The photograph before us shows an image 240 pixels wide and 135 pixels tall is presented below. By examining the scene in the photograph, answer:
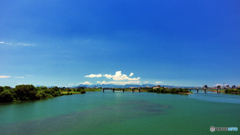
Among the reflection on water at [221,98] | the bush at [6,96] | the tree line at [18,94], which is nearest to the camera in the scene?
the bush at [6,96]

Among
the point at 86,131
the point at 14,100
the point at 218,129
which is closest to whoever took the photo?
the point at 86,131

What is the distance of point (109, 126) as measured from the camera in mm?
27984

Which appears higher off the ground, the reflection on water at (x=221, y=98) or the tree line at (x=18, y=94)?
the tree line at (x=18, y=94)

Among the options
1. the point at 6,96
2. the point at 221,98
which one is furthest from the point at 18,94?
the point at 221,98

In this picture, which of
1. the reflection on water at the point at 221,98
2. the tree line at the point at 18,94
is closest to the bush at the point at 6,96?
the tree line at the point at 18,94

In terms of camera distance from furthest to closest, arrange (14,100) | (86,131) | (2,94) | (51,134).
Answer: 1. (14,100)
2. (2,94)
3. (86,131)
4. (51,134)

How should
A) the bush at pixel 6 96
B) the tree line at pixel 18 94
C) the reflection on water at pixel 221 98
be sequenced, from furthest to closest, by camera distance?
the reflection on water at pixel 221 98
the tree line at pixel 18 94
the bush at pixel 6 96

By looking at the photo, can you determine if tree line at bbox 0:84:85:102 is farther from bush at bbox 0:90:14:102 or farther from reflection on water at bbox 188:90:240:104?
reflection on water at bbox 188:90:240:104

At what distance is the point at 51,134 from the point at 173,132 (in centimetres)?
2307

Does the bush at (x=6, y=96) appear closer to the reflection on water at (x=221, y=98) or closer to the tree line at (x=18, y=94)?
Answer: the tree line at (x=18, y=94)

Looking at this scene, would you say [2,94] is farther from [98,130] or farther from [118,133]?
[118,133]

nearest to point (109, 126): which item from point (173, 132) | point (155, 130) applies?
point (155, 130)

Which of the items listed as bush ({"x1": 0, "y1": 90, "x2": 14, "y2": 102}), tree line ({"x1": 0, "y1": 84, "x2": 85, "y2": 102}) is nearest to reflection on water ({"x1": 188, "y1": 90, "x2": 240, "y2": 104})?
tree line ({"x1": 0, "y1": 84, "x2": 85, "y2": 102})

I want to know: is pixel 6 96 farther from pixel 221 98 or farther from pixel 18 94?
pixel 221 98
